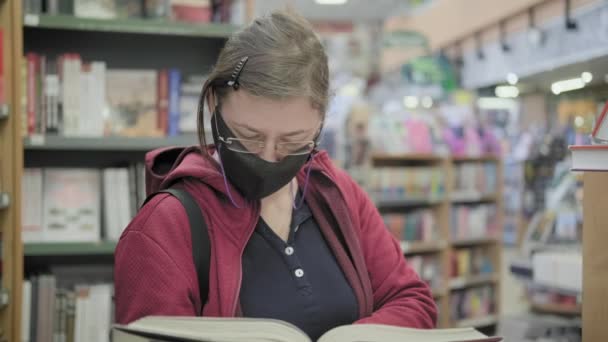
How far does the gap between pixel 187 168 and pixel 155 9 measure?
1.94 metres

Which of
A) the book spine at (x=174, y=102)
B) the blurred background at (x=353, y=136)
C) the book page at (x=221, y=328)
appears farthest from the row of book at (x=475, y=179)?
the book page at (x=221, y=328)

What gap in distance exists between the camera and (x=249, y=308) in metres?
1.29

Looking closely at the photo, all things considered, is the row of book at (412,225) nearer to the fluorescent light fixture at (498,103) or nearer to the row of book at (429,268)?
the row of book at (429,268)

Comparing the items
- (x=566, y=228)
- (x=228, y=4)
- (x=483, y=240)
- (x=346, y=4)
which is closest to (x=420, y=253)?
(x=483, y=240)

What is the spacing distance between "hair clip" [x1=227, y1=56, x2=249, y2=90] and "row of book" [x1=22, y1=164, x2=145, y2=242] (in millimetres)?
1794

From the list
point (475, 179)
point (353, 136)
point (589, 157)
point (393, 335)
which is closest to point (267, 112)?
point (393, 335)

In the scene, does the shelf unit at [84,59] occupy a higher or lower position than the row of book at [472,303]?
higher

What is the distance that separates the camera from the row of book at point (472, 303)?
5.45m

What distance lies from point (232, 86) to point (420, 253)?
430 cm

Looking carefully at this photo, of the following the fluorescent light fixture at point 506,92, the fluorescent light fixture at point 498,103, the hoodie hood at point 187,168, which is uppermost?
the fluorescent light fixture at point 506,92

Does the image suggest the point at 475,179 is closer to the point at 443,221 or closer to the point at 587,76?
the point at 443,221

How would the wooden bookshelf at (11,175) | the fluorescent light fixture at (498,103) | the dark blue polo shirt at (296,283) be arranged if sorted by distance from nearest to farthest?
1. the dark blue polo shirt at (296,283)
2. the wooden bookshelf at (11,175)
3. the fluorescent light fixture at (498,103)

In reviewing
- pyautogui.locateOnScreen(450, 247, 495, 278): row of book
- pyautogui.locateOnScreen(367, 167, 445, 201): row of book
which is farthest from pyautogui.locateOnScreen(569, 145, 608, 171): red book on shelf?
pyautogui.locateOnScreen(450, 247, 495, 278): row of book

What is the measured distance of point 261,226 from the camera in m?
1.38
